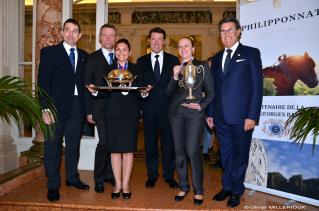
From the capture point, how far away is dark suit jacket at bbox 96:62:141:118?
126 inches

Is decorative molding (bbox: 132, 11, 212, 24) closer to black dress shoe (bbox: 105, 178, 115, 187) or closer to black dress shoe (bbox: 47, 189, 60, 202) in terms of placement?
black dress shoe (bbox: 105, 178, 115, 187)

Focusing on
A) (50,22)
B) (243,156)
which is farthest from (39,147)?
(243,156)

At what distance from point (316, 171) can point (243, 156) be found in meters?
0.71

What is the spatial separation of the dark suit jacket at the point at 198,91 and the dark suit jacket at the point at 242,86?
0.21 meters

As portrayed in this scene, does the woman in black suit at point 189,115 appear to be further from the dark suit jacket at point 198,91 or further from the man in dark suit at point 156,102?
the man in dark suit at point 156,102

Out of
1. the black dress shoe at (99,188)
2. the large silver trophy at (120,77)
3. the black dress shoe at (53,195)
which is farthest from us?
the black dress shoe at (99,188)

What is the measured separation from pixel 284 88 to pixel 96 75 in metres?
2.00

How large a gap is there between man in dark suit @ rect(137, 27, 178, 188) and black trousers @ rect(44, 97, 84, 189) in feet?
2.55

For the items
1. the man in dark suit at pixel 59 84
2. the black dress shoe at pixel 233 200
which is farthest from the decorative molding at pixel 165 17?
the black dress shoe at pixel 233 200

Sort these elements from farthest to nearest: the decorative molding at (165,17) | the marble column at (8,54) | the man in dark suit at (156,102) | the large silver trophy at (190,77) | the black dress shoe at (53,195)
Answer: the decorative molding at (165,17) → the marble column at (8,54) → the man in dark suit at (156,102) → the black dress shoe at (53,195) → the large silver trophy at (190,77)

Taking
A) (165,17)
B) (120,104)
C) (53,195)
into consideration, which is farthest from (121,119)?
(165,17)

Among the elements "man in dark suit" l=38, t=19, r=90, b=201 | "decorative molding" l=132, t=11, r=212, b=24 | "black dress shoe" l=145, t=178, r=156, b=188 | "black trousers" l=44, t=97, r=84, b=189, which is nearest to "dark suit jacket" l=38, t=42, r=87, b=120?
"man in dark suit" l=38, t=19, r=90, b=201

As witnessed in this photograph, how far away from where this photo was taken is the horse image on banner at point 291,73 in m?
3.24

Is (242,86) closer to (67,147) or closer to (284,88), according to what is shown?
(284,88)
